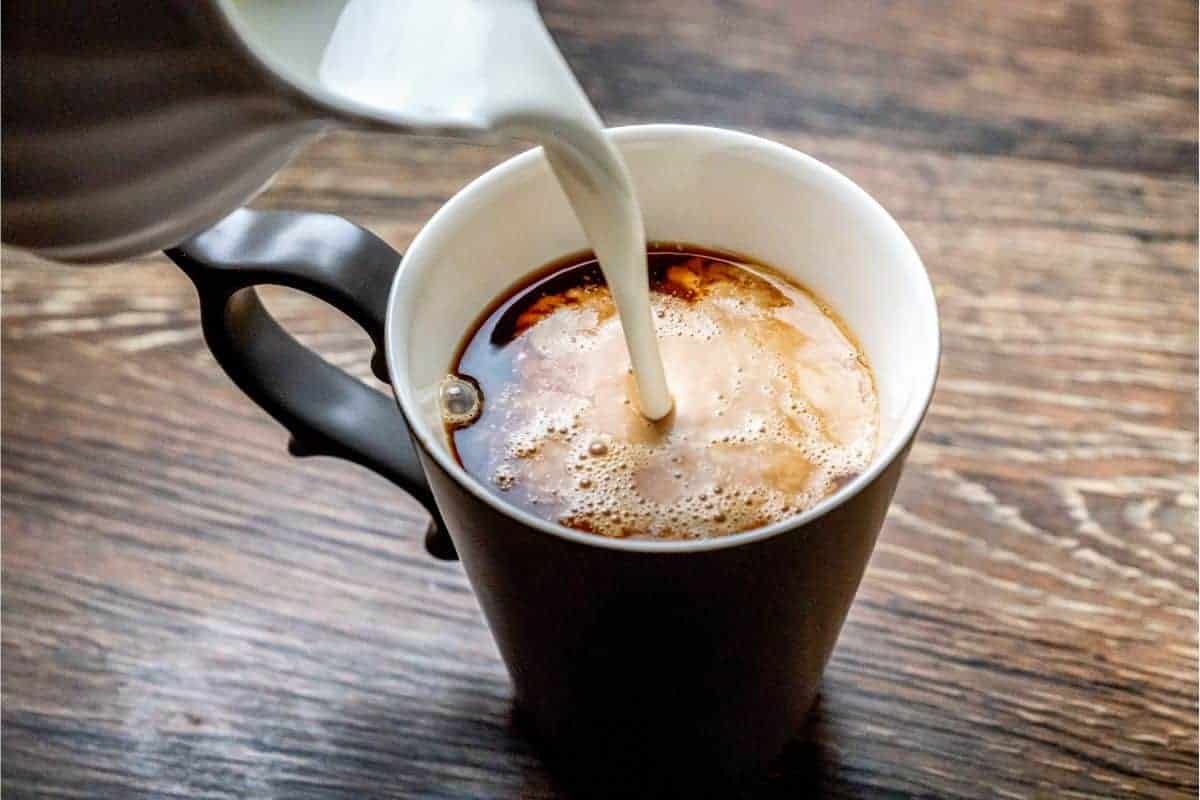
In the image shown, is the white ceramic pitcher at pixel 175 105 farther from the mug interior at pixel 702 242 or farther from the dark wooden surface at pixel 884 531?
the dark wooden surface at pixel 884 531

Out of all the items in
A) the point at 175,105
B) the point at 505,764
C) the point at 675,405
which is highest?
the point at 175,105

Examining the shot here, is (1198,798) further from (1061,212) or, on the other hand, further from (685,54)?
(685,54)

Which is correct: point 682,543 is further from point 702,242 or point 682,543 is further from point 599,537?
point 702,242

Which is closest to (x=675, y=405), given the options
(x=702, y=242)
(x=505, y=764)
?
(x=702, y=242)

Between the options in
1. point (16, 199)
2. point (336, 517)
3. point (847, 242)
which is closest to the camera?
point (16, 199)

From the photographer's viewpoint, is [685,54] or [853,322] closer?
[853,322]

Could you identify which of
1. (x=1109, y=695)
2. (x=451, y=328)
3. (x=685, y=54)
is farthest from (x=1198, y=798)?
(x=685, y=54)

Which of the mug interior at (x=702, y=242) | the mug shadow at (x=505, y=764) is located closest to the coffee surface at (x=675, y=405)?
the mug interior at (x=702, y=242)

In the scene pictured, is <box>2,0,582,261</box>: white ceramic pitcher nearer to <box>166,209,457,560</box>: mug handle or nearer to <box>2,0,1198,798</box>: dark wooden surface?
<box>166,209,457,560</box>: mug handle
